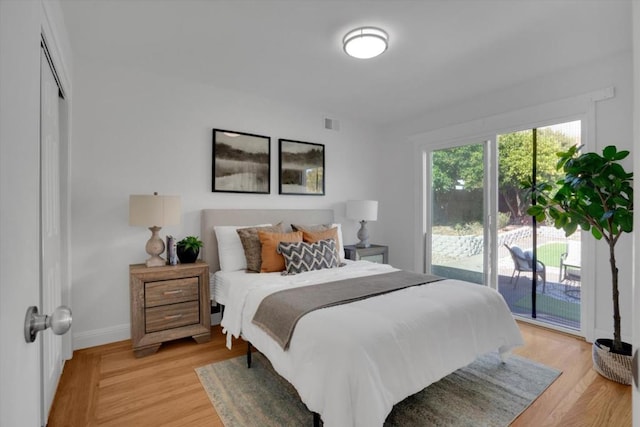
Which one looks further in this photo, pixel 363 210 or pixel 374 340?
pixel 363 210

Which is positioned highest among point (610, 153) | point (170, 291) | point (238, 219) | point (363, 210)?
point (610, 153)

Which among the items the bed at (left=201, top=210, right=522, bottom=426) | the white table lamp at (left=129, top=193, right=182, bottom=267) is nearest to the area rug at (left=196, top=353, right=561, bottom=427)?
the bed at (left=201, top=210, right=522, bottom=426)

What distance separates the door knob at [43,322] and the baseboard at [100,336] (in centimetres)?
268

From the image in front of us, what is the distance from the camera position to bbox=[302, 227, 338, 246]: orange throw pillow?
3.31 metres

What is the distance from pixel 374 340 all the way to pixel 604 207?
2.27 metres

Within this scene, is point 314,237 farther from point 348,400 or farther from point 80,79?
point 80,79

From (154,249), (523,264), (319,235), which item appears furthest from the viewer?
(523,264)

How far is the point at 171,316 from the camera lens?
2.78 metres

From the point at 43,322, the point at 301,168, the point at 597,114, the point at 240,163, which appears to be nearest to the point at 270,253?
the point at 240,163

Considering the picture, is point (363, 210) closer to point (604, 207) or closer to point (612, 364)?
point (604, 207)

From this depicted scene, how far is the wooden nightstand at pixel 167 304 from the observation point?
2.63 meters

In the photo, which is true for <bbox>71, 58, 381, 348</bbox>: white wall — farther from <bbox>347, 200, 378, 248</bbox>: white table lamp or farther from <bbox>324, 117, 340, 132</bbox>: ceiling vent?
<bbox>347, 200, 378, 248</bbox>: white table lamp

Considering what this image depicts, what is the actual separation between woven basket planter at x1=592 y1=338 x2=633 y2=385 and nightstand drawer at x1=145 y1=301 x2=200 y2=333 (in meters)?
3.35

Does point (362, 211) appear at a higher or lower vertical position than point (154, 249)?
higher
